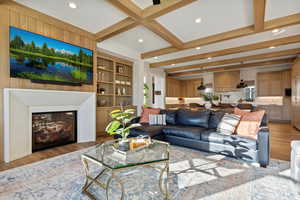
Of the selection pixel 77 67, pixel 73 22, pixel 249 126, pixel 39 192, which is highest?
pixel 73 22

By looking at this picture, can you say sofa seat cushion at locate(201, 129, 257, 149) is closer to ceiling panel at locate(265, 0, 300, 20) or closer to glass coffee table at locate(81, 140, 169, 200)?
glass coffee table at locate(81, 140, 169, 200)

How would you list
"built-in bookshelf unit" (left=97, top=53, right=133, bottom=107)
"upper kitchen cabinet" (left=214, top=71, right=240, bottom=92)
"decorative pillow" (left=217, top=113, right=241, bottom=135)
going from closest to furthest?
"decorative pillow" (left=217, top=113, right=241, bottom=135), "built-in bookshelf unit" (left=97, top=53, right=133, bottom=107), "upper kitchen cabinet" (left=214, top=71, right=240, bottom=92)

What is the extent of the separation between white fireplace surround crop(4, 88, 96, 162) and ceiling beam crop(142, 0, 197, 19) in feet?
8.03

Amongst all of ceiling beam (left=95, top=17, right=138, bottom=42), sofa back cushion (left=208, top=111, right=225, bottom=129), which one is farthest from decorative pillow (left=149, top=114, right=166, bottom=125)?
ceiling beam (left=95, top=17, right=138, bottom=42)

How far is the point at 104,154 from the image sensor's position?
1789 millimetres

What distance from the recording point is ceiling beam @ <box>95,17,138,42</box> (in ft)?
10.2

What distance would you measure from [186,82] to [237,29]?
21.7 ft

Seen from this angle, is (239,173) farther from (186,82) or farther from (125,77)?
(186,82)

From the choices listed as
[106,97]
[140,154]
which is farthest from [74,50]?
[140,154]

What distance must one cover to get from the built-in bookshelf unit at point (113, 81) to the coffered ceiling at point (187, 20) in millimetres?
921

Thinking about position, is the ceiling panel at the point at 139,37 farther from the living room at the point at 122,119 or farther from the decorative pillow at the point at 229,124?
the decorative pillow at the point at 229,124

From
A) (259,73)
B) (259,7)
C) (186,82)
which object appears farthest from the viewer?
(186,82)

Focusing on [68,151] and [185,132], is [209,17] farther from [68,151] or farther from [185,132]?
[68,151]

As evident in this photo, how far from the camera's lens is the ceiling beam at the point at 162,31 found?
123 inches
